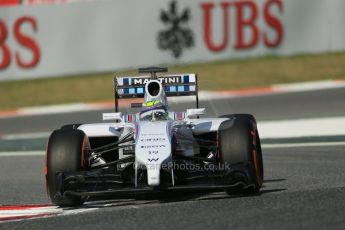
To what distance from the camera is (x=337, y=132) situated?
12.8 m

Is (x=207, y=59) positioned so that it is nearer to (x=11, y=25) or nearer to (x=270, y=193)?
(x=11, y=25)

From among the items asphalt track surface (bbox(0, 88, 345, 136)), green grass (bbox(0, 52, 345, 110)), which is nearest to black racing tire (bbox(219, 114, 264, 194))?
asphalt track surface (bbox(0, 88, 345, 136))

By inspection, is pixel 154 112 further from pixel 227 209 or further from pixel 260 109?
pixel 260 109

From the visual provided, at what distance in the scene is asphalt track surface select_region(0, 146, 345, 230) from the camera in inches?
252

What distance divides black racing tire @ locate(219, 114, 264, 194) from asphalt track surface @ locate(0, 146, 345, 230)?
175mm

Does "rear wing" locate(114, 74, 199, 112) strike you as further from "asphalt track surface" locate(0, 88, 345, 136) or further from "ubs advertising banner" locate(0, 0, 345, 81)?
"ubs advertising banner" locate(0, 0, 345, 81)

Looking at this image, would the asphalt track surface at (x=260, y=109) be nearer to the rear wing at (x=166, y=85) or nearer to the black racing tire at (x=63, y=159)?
the rear wing at (x=166, y=85)

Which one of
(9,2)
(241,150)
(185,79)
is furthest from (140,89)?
(9,2)

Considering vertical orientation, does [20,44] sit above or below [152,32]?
below

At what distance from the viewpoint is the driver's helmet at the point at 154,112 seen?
28.1ft

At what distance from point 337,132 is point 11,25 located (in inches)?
383

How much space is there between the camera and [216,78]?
792 inches

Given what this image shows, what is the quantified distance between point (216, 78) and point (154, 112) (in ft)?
38.1

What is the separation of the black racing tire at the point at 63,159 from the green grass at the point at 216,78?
1077 cm
